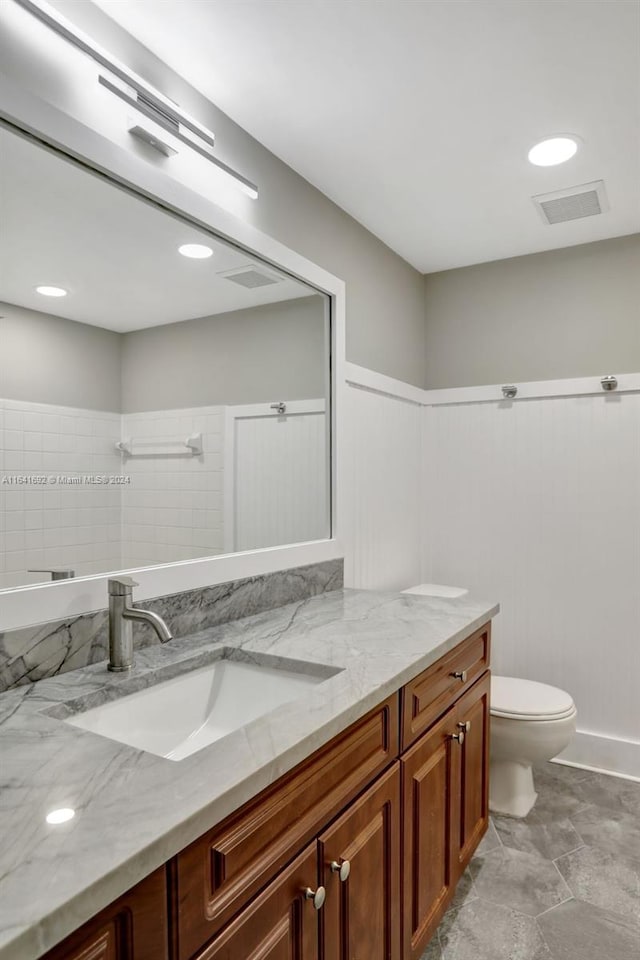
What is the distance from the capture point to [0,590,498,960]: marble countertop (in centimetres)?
63

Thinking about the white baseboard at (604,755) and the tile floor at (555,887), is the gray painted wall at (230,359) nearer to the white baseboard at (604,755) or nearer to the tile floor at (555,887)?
the tile floor at (555,887)

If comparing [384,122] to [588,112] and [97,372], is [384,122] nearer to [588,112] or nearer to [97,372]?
[588,112]

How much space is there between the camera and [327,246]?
92.7 inches

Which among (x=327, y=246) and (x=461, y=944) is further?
(x=327, y=246)

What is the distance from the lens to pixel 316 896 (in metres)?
1.07

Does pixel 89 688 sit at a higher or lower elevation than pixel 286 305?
lower

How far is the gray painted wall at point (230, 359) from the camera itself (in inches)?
62.7

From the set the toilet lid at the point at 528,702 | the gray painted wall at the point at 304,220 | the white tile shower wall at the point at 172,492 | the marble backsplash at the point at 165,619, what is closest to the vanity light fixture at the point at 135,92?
the gray painted wall at the point at 304,220

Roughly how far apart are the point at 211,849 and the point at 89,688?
0.50 metres

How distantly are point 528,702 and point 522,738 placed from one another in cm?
14

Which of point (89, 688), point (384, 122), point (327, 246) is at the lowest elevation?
point (89, 688)

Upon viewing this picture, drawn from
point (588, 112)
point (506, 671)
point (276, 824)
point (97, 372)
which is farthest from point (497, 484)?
point (276, 824)

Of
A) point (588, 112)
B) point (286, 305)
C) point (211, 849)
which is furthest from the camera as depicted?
point (286, 305)

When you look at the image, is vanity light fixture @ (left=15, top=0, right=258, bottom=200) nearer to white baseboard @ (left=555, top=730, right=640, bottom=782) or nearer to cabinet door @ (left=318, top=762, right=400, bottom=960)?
cabinet door @ (left=318, top=762, right=400, bottom=960)
